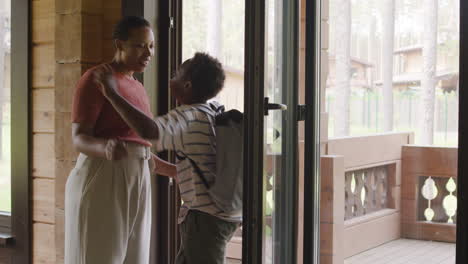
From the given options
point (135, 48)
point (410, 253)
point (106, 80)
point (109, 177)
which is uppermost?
point (135, 48)

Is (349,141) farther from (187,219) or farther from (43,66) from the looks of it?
(43,66)

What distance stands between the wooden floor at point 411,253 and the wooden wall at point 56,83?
1548 millimetres

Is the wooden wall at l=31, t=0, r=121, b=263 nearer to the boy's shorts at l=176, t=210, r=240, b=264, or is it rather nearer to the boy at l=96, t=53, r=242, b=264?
the boy at l=96, t=53, r=242, b=264

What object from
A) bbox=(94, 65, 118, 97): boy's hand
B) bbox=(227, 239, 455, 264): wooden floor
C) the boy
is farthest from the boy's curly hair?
bbox=(227, 239, 455, 264): wooden floor

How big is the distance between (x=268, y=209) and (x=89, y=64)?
1.36 metres

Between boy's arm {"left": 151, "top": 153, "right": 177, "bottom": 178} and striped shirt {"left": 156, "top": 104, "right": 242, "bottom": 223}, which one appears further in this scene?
boy's arm {"left": 151, "top": 153, "right": 177, "bottom": 178}

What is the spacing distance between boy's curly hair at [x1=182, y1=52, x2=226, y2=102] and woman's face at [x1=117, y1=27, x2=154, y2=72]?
0.36 m

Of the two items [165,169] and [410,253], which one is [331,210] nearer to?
[410,253]

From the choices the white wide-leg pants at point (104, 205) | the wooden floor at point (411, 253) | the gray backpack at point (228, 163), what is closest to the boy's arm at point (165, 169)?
the white wide-leg pants at point (104, 205)

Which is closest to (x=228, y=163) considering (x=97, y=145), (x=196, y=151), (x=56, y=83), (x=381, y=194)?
(x=196, y=151)

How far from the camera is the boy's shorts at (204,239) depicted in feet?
6.24

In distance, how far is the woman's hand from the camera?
214 cm

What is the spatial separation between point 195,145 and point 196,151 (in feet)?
0.06

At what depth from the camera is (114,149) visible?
2145mm
